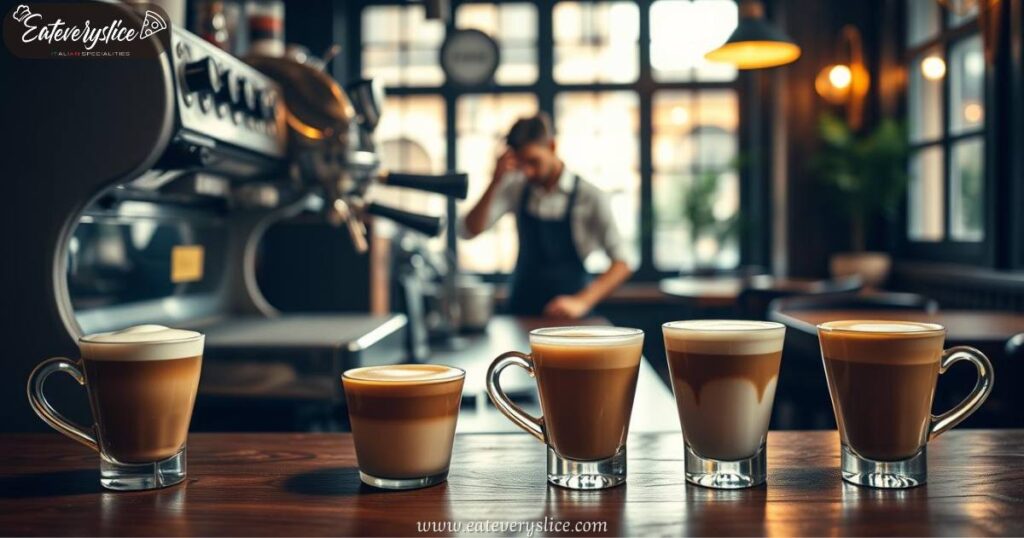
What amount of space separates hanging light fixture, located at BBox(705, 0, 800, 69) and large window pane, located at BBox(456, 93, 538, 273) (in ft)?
7.45

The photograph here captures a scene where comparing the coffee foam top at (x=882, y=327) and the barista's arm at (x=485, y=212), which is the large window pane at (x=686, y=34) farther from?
the coffee foam top at (x=882, y=327)

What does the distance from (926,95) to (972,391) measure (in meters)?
4.98

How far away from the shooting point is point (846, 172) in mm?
5207

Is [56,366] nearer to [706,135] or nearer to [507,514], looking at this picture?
[507,514]

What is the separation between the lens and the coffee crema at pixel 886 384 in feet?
2.16

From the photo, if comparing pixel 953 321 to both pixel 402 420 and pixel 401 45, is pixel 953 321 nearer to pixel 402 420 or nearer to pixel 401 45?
pixel 402 420

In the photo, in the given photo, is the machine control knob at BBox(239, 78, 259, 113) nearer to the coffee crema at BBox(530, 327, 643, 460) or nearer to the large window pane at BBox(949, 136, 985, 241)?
the coffee crema at BBox(530, 327, 643, 460)

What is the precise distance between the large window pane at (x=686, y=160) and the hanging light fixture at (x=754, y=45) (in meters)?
1.96

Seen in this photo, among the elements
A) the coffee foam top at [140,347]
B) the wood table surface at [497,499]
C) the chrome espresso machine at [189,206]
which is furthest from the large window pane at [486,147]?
the coffee foam top at [140,347]

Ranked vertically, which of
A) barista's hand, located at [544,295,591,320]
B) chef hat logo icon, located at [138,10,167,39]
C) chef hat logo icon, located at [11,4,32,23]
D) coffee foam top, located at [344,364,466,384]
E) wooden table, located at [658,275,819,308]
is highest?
chef hat logo icon, located at [11,4,32,23]

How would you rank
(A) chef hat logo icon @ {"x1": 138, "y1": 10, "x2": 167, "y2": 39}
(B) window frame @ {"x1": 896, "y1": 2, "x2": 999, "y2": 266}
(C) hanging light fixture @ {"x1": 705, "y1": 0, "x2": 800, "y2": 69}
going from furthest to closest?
(B) window frame @ {"x1": 896, "y1": 2, "x2": 999, "y2": 266}, (C) hanging light fixture @ {"x1": 705, "y1": 0, "x2": 800, "y2": 69}, (A) chef hat logo icon @ {"x1": 138, "y1": 10, "x2": 167, "y2": 39}

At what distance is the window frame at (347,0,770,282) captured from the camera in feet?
19.5

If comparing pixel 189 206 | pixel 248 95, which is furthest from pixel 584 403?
pixel 189 206

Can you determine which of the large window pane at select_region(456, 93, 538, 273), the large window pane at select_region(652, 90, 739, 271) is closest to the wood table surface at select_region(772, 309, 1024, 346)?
the large window pane at select_region(652, 90, 739, 271)
